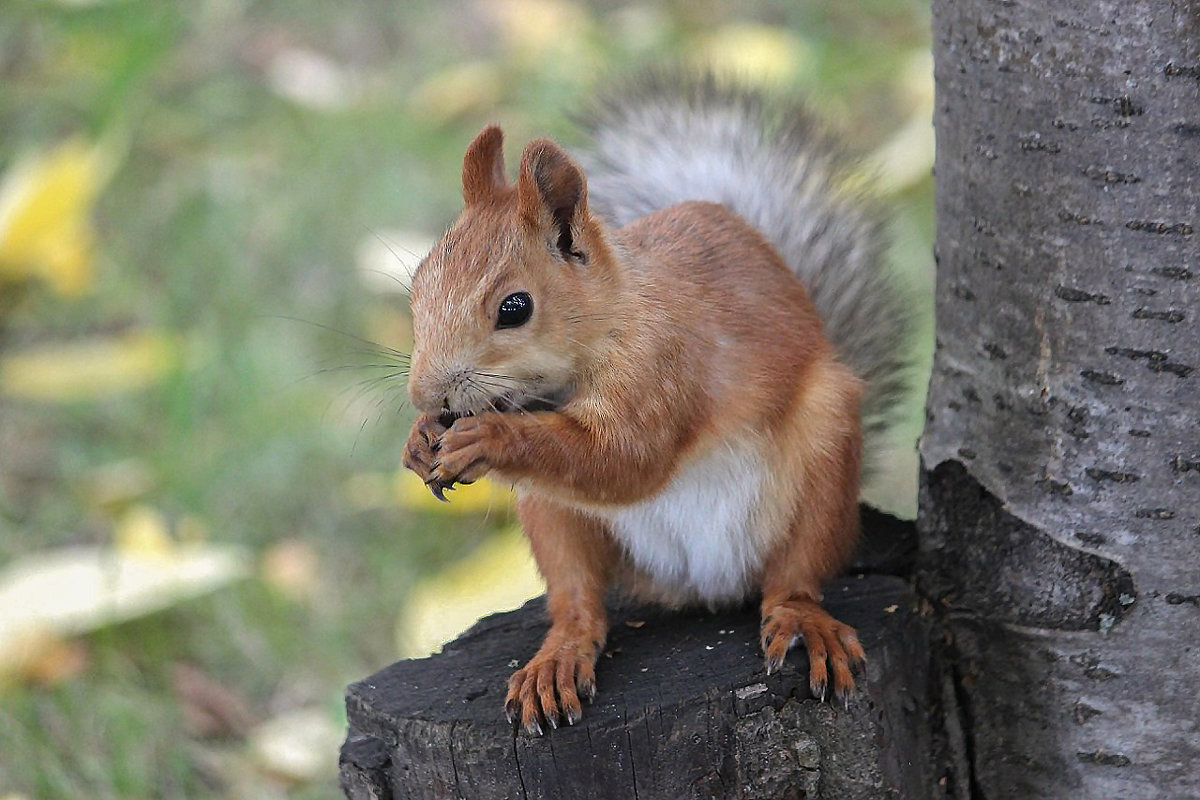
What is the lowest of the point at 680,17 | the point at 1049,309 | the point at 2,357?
the point at 1049,309

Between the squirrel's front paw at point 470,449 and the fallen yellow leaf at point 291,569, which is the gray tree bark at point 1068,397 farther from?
the fallen yellow leaf at point 291,569

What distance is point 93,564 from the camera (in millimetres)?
1803

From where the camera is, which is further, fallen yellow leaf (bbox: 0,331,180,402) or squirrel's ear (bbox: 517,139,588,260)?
fallen yellow leaf (bbox: 0,331,180,402)

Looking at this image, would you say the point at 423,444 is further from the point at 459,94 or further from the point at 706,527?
the point at 459,94

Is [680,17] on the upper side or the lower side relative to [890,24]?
upper

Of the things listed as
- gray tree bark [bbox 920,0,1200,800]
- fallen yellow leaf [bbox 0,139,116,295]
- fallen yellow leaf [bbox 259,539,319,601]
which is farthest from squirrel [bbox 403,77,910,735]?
fallen yellow leaf [bbox 0,139,116,295]

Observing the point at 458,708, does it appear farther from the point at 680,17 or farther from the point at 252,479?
the point at 680,17

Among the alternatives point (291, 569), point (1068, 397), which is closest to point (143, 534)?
point (291, 569)

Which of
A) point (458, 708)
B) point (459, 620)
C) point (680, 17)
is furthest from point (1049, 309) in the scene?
point (680, 17)

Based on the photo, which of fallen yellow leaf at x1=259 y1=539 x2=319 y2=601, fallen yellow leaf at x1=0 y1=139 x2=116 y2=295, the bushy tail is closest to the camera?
the bushy tail

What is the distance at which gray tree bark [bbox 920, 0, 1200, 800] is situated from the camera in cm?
99

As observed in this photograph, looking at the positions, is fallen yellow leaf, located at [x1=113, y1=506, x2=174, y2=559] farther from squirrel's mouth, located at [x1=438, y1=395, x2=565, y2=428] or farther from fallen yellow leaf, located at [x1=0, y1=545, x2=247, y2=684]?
squirrel's mouth, located at [x1=438, y1=395, x2=565, y2=428]

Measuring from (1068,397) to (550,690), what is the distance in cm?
45

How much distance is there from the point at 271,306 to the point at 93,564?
2.94 ft
